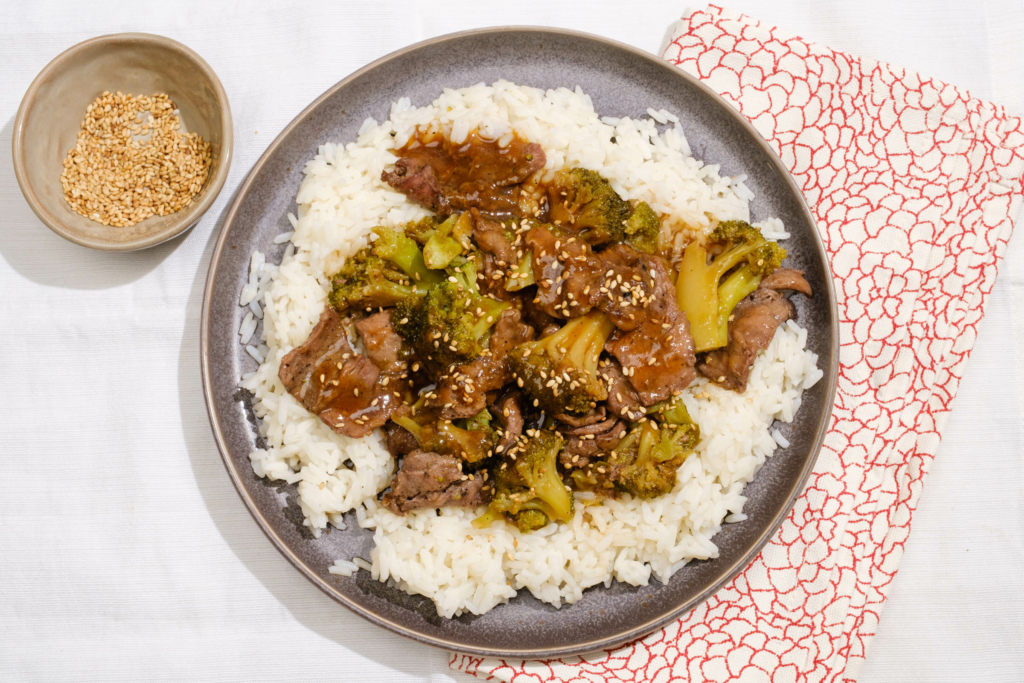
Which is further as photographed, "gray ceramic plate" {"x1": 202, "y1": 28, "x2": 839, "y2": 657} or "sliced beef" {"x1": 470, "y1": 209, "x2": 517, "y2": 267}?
"gray ceramic plate" {"x1": 202, "y1": 28, "x2": 839, "y2": 657}

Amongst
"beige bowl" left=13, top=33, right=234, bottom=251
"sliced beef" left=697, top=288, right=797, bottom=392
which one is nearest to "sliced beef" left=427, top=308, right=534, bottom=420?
"sliced beef" left=697, top=288, right=797, bottom=392

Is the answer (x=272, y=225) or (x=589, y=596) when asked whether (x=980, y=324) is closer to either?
(x=589, y=596)

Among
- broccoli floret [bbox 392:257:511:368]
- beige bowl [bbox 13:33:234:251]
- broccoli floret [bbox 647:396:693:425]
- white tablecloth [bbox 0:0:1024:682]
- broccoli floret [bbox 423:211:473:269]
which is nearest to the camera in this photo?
broccoli floret [bbox 392:257:511:368]

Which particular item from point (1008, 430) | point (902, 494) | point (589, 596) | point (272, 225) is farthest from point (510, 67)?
point (1008, 430)

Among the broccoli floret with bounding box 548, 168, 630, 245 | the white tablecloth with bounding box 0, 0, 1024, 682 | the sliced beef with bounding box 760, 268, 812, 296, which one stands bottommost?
the white tablecloth with bounding box 0, 0, 1024, 682

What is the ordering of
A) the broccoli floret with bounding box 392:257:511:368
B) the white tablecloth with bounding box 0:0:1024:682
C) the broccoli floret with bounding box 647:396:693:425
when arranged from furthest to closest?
the white tablecloth with bounding box 0:0:1024:682 < the broccoli floret with bounding box 647:396:693:425 < the broccoli floret with bounding box 392:257:511:368

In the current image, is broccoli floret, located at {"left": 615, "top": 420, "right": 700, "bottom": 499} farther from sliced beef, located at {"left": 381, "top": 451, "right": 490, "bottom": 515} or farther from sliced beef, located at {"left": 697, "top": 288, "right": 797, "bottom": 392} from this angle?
sliced beef, located at {"left": 381, "top": 451, "right": 490, "bottom": 515}
